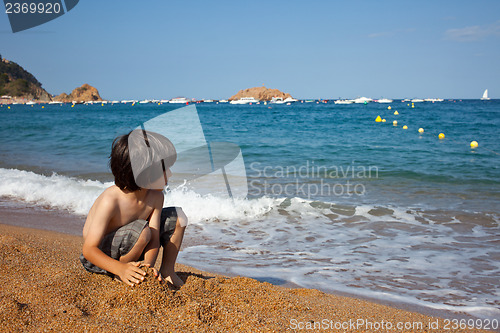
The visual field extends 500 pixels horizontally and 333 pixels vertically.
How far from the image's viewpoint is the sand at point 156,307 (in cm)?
188

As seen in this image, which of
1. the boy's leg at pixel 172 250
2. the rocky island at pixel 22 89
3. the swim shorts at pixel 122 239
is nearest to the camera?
the swim shorts at pixel 122 239

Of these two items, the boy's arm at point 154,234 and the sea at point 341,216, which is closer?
the boy's arm at point 154,234

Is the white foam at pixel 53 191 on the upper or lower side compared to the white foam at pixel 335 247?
upper

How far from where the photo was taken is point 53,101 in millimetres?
136250

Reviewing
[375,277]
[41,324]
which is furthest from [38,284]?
[375,277]

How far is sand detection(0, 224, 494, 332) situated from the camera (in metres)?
1.88

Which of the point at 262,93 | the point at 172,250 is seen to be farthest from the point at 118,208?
the point at 262,93

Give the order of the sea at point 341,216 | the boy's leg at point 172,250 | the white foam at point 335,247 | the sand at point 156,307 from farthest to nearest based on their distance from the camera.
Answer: the sea at point 341,216
the white foam at point 335,247
the boy's leg at point 172,250
the sand at point 156,307

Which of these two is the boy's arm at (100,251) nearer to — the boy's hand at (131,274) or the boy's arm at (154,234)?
the boy's hand at (131,274)

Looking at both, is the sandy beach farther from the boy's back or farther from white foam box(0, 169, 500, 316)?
white foam box(0, 169, 500, 316)

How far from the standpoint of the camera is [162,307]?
2.03 meters

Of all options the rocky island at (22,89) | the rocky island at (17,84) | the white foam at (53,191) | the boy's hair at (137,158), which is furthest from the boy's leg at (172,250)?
the rocky island at (17,84)

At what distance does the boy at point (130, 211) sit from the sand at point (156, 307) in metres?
0.14

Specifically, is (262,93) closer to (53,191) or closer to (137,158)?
(53,191)
